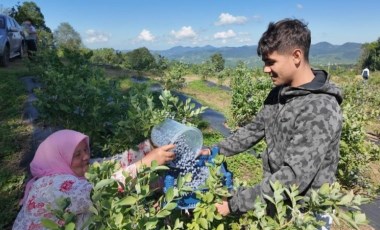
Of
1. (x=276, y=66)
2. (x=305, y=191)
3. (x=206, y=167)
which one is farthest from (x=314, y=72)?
(x=206, y=167)

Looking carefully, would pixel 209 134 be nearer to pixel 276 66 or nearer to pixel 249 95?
pixel 249 95

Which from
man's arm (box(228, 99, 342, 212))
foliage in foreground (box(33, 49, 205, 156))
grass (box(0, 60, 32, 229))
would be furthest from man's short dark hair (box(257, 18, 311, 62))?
grass (box(0, 60, 32, 229))

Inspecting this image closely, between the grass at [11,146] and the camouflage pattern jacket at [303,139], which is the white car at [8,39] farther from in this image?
the camouflage pattern jacket at [303,139]

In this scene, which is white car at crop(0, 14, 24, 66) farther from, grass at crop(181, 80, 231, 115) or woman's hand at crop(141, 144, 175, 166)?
woman's hand at crop(141, 144, 175, 166)

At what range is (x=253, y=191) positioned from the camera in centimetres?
172

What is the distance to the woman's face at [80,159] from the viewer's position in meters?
2.02

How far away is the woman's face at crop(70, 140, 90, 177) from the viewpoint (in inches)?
79.5

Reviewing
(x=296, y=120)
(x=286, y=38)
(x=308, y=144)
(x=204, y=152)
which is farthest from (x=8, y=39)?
(x=308, y=144)

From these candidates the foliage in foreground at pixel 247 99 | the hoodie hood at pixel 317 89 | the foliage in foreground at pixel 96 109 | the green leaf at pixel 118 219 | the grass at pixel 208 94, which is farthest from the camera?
the grass at pixel 208 94

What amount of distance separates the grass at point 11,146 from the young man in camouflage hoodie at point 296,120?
7.67ft

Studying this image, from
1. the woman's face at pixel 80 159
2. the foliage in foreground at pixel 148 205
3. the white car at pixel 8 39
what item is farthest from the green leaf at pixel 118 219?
the white car at pixel 8 39

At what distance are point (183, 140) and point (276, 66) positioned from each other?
580mm

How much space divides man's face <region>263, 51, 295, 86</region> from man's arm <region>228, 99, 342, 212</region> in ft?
0.70

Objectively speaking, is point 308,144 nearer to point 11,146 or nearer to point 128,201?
point 128,201
